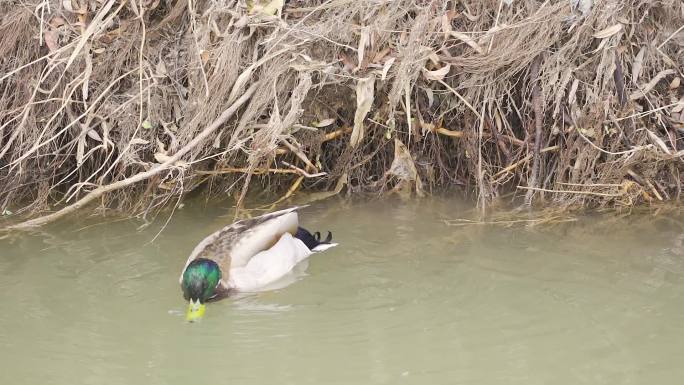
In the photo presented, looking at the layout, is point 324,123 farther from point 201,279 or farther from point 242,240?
point 201,279

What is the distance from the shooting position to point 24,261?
563 centimetres

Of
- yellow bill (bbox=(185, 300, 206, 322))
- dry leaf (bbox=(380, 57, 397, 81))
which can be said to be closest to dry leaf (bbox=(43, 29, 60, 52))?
dry leaf (bbox=(380, 57, 397, 81))

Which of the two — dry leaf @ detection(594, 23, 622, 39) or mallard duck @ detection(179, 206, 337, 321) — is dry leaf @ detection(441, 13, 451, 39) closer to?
dry leaf @ detection(594, 23, 622, 39)

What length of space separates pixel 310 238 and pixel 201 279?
3.39 feet

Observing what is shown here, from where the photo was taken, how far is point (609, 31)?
19.5 ft

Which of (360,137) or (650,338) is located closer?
(650,338)

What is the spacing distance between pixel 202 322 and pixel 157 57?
2.36 meters

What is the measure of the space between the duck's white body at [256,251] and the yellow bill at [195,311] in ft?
1.41

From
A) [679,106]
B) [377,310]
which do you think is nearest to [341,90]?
[377,310]

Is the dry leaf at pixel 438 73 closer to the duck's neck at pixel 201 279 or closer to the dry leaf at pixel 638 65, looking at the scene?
the dry leaf at pixel 638 65

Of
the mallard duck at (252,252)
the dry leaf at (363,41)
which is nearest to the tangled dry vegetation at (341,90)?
the dry leaf at (363,41)

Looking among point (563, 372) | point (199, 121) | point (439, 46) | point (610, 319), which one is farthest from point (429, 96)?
point (563, 372)

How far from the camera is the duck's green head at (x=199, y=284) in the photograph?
4.84 m

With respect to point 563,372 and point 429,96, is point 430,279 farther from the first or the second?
point 429,96
